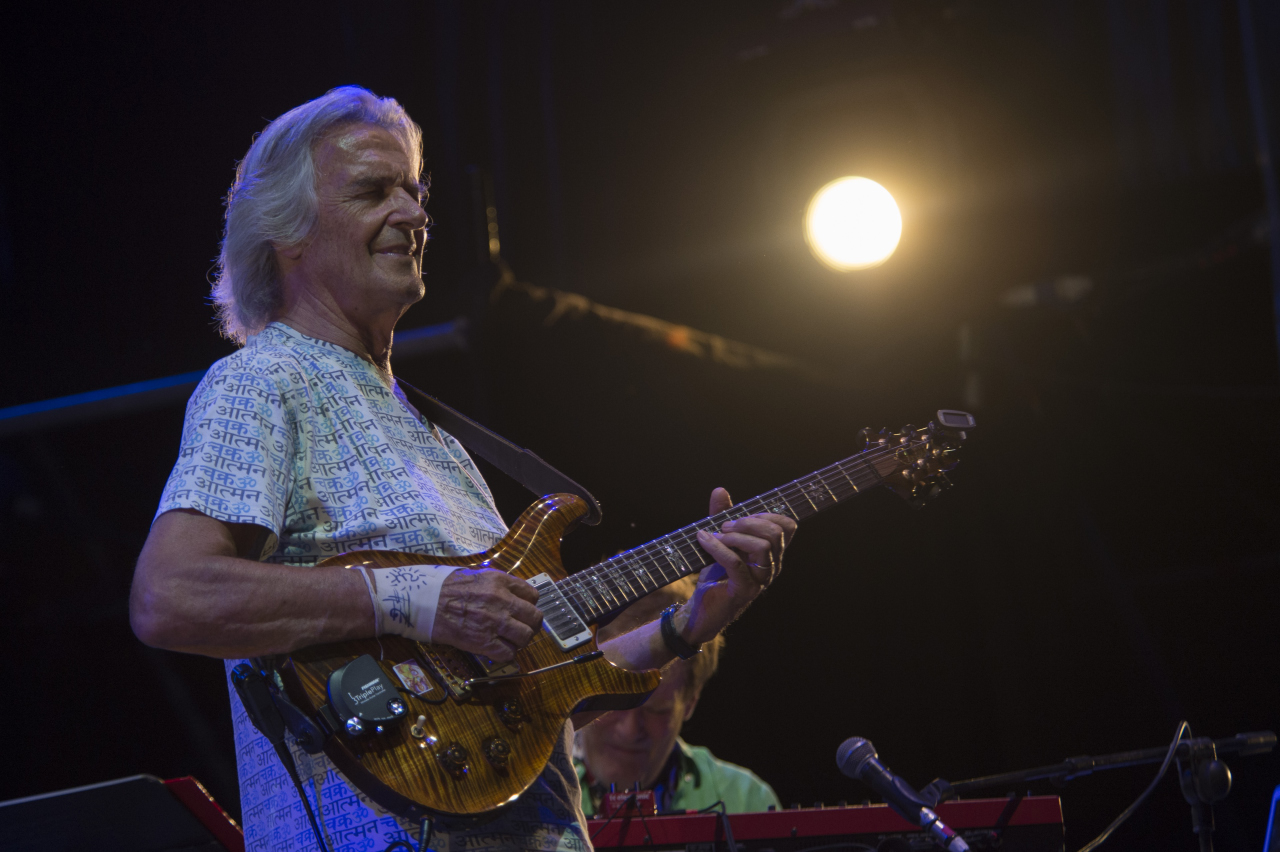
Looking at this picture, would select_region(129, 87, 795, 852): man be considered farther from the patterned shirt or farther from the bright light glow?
the bright light glow

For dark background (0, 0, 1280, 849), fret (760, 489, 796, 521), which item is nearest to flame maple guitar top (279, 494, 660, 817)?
fret (760, 489, 796, 521)

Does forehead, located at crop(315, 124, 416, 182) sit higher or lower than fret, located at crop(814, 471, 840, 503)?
higher

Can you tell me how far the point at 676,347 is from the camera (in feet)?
17.0

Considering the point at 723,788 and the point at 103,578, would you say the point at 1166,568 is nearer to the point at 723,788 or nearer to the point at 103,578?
the point at 723,788

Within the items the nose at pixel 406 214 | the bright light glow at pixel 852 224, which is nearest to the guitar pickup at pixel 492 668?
the nose at pixel 406 214

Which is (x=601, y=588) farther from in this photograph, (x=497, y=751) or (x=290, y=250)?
(x=290, y=250)

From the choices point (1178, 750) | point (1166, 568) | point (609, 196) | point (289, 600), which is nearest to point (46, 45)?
point (609, 196)

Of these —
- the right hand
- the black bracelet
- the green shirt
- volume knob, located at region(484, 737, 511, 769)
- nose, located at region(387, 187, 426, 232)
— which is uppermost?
nose, located at region(387, 187, 426, 232)

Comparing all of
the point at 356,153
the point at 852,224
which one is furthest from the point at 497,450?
the point at 852,224

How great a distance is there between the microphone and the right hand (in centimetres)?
112

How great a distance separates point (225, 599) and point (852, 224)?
12.8 ft

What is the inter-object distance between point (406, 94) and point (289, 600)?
13.4 feet

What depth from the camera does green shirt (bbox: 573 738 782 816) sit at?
4461mm

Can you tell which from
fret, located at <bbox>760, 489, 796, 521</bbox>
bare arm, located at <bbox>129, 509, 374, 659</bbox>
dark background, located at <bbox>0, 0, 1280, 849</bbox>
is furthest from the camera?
dark background, located at <bbox>0, 0, 1280, 849</bbox>
